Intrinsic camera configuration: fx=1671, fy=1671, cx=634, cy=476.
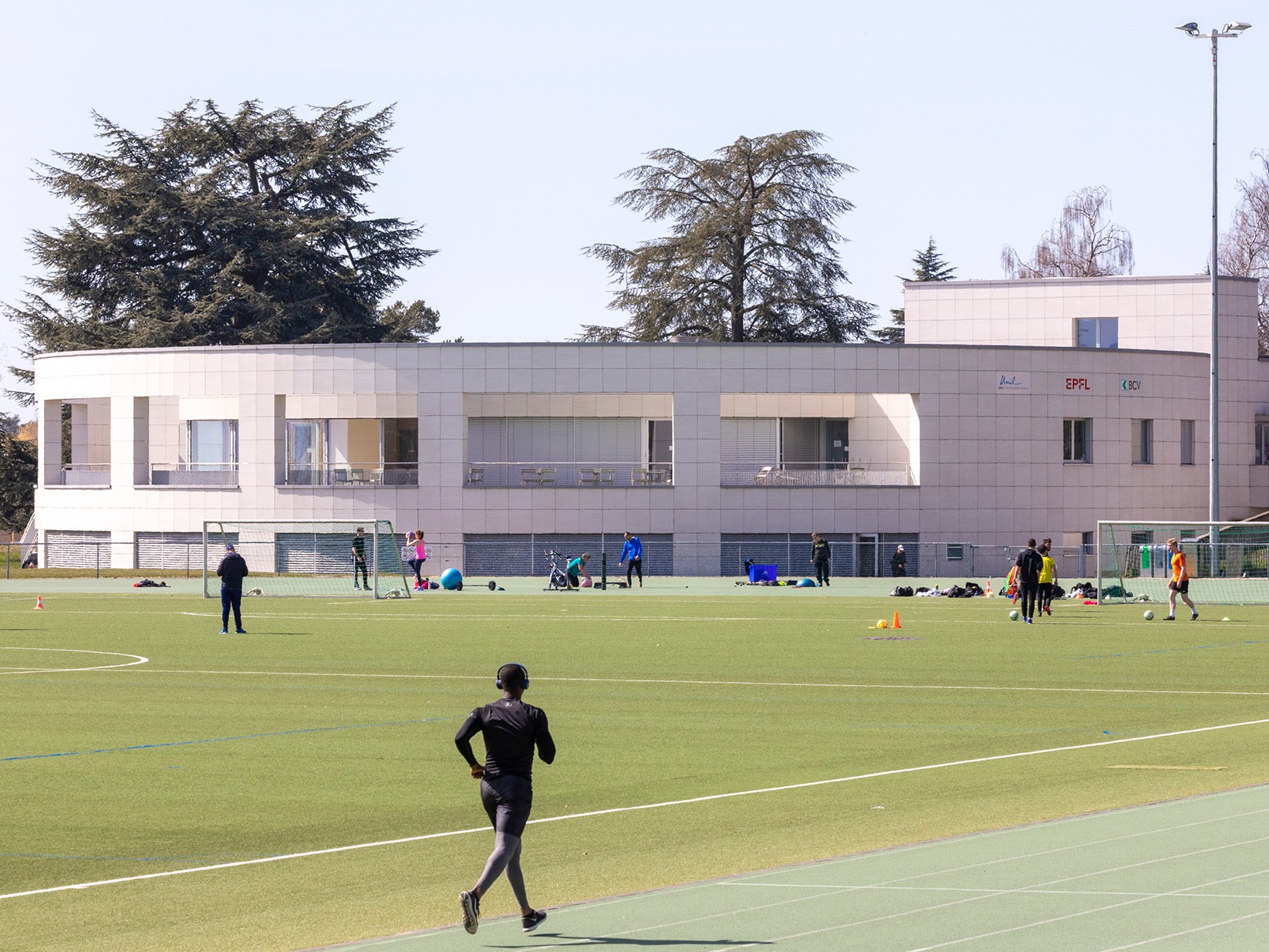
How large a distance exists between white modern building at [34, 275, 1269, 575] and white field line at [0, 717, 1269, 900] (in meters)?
48.4

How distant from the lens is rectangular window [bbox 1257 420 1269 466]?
77875 millimetres

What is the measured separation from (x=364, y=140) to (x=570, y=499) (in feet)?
88.9

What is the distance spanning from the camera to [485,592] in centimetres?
5441

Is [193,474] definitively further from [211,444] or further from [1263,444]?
[1263,444]

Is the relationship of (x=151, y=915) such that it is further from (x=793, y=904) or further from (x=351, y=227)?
(x=351, y=227)

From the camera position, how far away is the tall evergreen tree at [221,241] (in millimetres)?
82062

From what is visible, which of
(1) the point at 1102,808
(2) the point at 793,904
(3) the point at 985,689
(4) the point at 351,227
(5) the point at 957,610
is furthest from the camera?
(4) the point at 351,227

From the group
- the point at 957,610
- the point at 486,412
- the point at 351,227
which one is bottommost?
the point at 957,610

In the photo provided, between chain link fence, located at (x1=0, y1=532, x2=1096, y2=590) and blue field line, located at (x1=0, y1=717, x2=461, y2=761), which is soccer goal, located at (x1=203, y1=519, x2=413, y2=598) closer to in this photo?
chain link fence, located at (x1=0, y1=532, x2=1096, y2=590)

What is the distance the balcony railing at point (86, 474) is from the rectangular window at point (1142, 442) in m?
44.0

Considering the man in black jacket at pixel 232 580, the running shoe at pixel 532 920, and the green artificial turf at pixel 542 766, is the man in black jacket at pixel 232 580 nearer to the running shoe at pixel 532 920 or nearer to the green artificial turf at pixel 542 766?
the green artificial turf at pixel 542 766

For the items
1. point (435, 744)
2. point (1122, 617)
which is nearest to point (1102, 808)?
point (435, 744)

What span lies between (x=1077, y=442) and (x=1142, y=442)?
11.1 ft

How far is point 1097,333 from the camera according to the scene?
7619 centimetres
